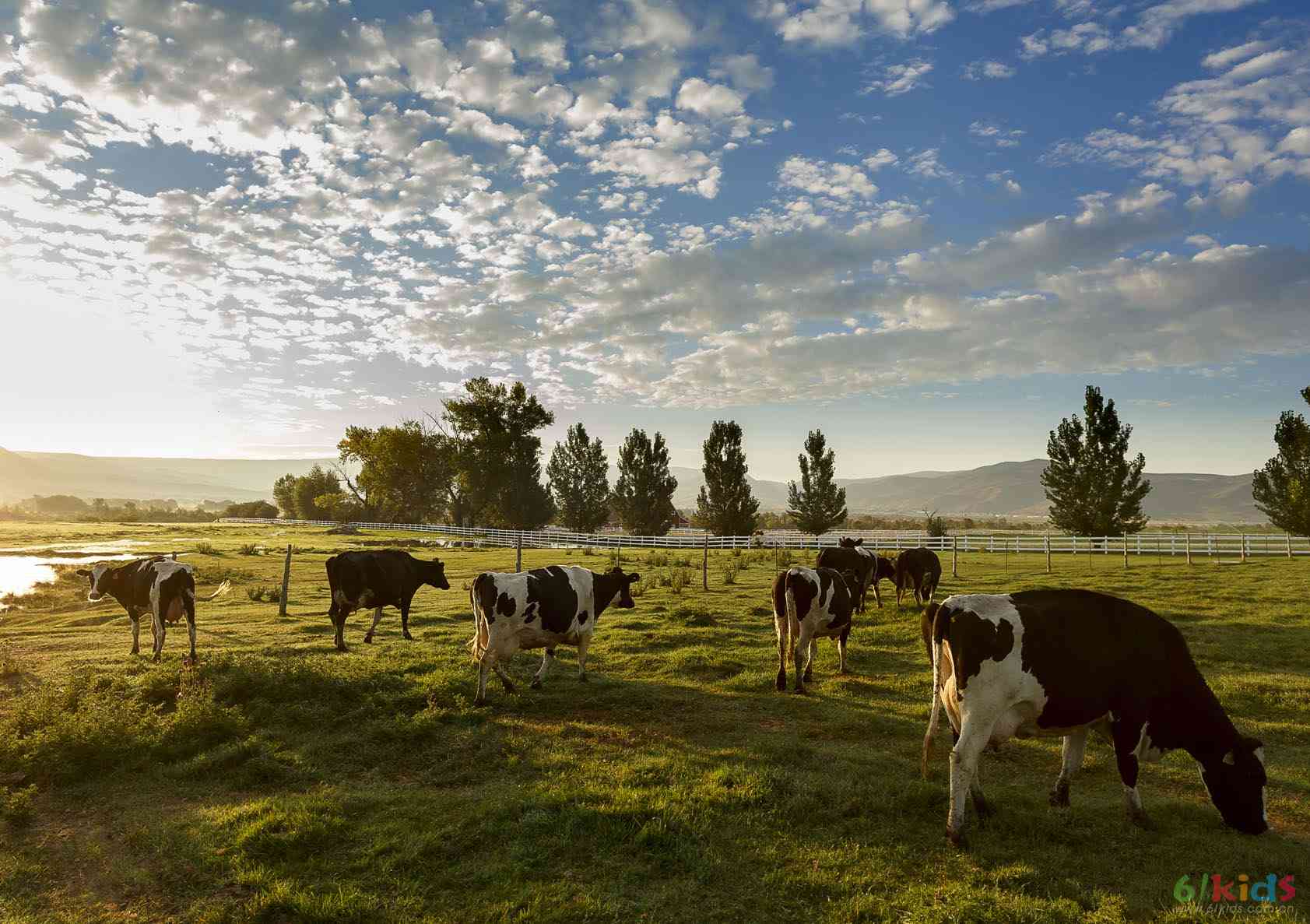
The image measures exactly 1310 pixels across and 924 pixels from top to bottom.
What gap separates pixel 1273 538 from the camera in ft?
98.0

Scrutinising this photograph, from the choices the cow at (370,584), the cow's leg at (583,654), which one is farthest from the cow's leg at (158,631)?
the cow's leg at (583,654)

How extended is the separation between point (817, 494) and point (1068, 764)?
4628cm

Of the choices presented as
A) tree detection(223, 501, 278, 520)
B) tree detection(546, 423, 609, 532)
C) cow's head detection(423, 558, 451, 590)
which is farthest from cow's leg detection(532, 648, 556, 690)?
tree detection(223, 501, 278, 520)

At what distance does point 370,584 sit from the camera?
595 inches

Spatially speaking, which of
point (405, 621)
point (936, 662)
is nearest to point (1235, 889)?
point (936, 662)

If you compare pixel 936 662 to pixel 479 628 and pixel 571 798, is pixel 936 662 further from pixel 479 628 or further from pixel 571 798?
pixel 479 628

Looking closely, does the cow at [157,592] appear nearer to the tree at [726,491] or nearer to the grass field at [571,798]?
the grass field at [571,798]

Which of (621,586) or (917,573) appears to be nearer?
(621,586)

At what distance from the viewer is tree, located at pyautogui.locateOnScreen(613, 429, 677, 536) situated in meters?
56.3

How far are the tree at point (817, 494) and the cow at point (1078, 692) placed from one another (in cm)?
4549

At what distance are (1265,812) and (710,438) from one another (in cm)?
4707

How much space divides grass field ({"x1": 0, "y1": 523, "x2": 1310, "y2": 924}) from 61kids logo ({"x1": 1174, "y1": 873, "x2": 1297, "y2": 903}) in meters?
0.11

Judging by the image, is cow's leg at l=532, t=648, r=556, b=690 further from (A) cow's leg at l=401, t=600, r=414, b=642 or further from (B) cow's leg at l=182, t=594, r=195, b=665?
(B) cow's leg at l=182, t=594, r=195, b=665

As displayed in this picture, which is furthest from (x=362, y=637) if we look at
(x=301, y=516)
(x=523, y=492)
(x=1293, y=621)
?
(x=301, y=516)
